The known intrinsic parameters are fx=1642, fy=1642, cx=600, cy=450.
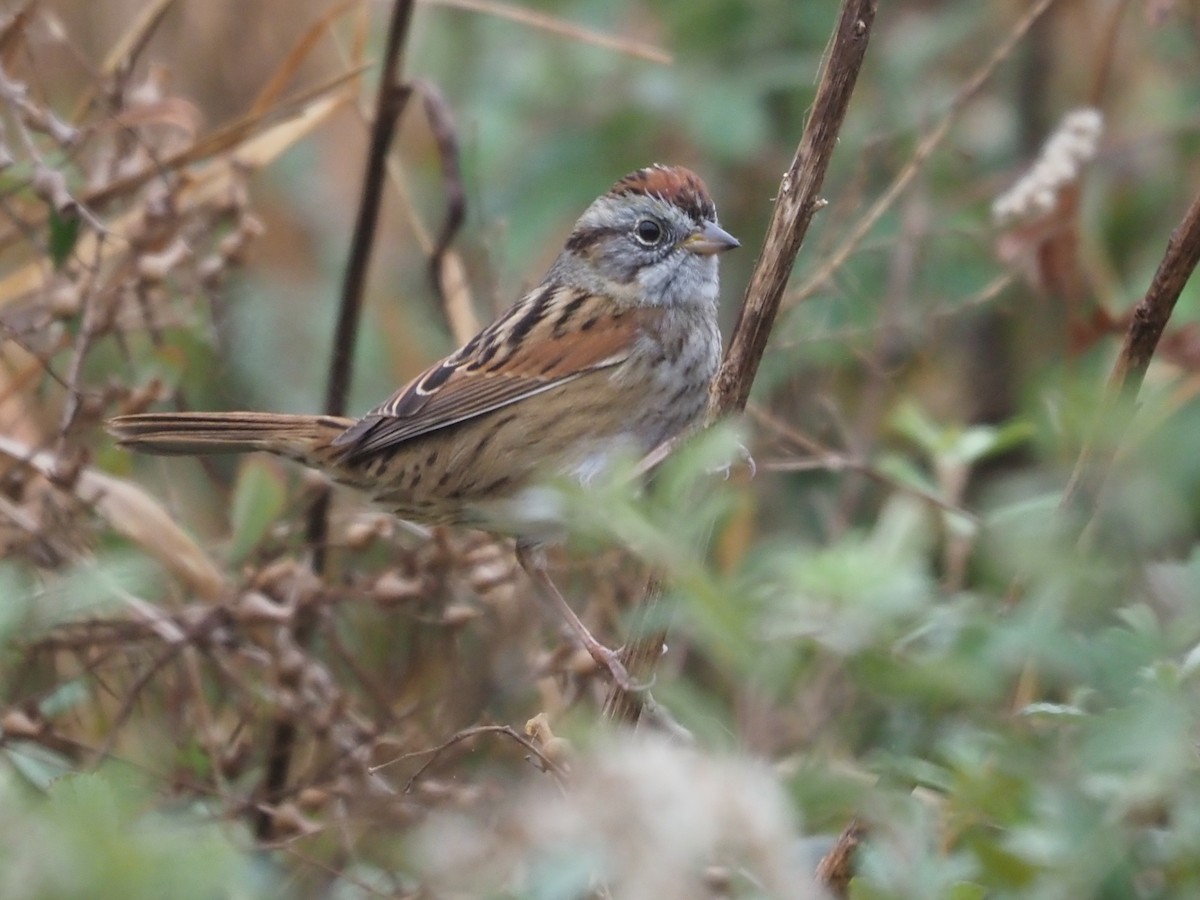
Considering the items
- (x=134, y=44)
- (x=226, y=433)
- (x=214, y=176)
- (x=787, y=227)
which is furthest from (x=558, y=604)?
(x=134, y=44)

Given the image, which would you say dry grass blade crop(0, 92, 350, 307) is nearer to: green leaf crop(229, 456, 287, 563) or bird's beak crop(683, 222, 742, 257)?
green leaf crop(229, 456, 287, 563)

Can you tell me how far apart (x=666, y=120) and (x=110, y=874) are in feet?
11.1

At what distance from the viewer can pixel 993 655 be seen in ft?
3.50

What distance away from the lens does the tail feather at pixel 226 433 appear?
2592 millimetres

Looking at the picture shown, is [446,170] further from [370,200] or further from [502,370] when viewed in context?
[502,370]

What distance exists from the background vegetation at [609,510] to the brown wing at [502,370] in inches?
7.5

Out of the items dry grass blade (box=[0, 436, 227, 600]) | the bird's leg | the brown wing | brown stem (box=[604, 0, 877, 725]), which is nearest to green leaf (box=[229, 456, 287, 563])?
dry grass blade (box=[0, 436, 227, 600])

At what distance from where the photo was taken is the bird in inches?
105

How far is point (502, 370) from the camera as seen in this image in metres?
2.78

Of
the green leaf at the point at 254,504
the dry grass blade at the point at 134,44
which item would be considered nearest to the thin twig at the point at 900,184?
the green leaf at the point at 254,504

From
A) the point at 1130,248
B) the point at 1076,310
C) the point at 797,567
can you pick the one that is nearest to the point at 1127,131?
the point at 1130,248

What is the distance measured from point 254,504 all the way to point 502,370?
0.53 m

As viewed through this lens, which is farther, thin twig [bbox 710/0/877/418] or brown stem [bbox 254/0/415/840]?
brown stem [bbox 254/0/415/840]

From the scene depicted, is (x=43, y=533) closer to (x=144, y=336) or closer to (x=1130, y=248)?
(x=144, y=336)
